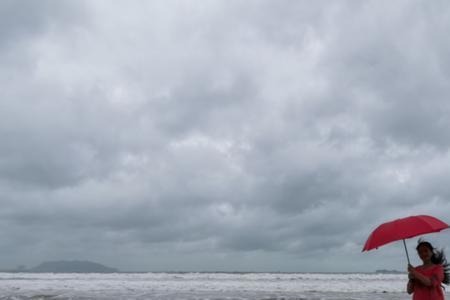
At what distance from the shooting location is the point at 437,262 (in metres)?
7.96

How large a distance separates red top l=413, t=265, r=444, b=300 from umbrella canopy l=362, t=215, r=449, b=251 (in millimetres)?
800

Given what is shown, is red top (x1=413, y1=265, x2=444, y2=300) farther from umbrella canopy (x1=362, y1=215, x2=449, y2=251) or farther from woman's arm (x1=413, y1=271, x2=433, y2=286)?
umbrella canopy (x1=362, y1=215, x2=449, y2=251)

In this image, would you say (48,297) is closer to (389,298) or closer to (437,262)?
(389,298)

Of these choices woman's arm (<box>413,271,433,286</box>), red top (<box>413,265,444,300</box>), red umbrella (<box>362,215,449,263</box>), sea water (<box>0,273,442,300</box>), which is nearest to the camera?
red umbrella (<box>362,215,449,263</box>)

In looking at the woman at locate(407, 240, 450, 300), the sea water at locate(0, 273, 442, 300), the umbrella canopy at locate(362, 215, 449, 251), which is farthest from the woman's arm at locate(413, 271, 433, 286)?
the sea water at locate(0, 273, 442, 300)

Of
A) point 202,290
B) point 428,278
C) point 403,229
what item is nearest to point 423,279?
point 428,278

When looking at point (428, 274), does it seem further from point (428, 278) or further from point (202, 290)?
point (202, 290)

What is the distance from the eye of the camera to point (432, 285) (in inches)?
307

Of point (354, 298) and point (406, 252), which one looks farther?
point (354, 298)

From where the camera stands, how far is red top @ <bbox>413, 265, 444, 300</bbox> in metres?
7.85

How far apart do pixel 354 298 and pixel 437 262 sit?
63.9 ft

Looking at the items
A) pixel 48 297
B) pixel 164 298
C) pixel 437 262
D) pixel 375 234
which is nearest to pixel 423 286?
pixel 437 262

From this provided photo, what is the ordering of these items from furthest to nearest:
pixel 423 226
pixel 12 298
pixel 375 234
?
pixel 12 298, pixel 375 234, pixel 423 226

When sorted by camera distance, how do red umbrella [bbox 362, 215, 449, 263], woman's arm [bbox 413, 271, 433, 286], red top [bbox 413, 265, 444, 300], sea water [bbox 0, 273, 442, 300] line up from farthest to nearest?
1. sea water [bbox 0, 273, 442, 300]
2. red top [bbox 413, 265, 444, 300]
3. woman's arm [bbox 413, 271, 433, 286]
4. red umbrella [bbox 362, 215, 449, 263]
